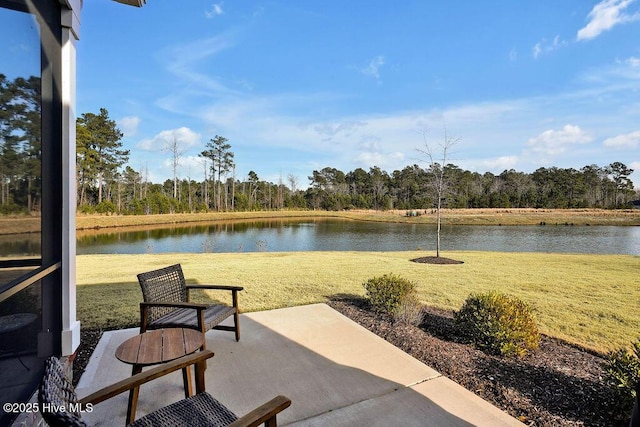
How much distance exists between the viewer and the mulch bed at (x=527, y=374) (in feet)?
6.76

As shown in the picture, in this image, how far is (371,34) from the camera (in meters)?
11.6

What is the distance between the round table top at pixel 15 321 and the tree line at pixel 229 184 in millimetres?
521

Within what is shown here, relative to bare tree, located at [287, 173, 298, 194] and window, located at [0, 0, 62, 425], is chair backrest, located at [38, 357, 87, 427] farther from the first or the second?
bare tree, located at [287, 173, 298, 194]

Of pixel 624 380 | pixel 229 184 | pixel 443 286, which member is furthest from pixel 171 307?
pixel 229 184

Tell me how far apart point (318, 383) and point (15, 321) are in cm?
188

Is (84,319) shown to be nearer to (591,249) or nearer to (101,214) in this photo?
(591,249)

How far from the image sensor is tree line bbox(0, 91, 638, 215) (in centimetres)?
173

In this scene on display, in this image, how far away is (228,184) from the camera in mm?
45531

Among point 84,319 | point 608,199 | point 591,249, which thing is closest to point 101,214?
point 84,319

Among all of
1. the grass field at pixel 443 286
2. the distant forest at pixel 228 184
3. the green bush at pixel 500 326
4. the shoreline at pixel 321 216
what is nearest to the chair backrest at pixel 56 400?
the distant forest at pixel 228 184

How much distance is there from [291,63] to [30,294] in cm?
1666

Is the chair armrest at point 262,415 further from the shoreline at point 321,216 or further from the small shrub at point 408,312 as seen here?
the shoreline at point 321,216

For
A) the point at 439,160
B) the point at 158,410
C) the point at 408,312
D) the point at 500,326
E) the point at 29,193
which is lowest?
the point at 408,312

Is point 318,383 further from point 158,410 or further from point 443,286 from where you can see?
point 443,286
